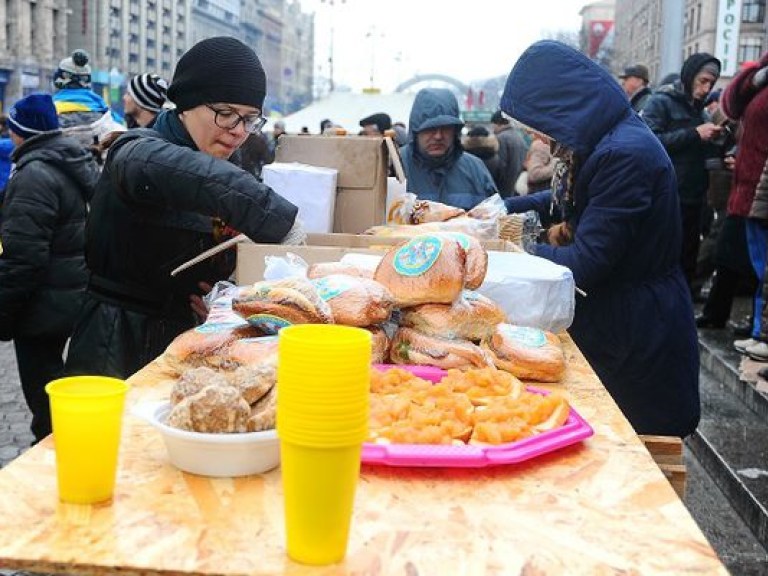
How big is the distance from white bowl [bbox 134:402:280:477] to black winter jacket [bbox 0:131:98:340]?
109 inches

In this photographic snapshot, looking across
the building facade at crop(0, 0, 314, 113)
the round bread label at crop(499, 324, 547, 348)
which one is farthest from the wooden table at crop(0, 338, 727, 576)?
the building facade at crop(0, 0, 314, 113)

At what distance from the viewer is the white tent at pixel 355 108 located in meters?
15.2

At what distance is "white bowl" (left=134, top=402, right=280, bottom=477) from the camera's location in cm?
149

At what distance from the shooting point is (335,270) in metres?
2.47

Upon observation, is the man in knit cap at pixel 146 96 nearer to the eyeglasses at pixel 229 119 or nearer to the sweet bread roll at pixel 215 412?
the eyeglasses at pixel 229 119

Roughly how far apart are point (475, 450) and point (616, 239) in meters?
1.61

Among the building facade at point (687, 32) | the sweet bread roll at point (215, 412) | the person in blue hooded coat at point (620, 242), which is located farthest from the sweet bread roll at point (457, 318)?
the building facade at point (687, 32)

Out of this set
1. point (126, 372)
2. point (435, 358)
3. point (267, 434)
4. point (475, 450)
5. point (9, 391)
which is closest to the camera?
point (267, 434)

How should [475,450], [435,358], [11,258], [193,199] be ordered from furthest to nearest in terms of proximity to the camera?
[11,258], [193,199], [435,358], [475,450]

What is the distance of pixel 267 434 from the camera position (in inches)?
59.1

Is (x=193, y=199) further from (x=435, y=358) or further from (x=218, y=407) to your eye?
(x=218, y=407)

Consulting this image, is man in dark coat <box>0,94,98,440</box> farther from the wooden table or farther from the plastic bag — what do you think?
the wooden table

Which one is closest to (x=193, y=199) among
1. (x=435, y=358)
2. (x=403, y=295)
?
(x=403, y=295)

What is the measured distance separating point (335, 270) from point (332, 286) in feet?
0.75
